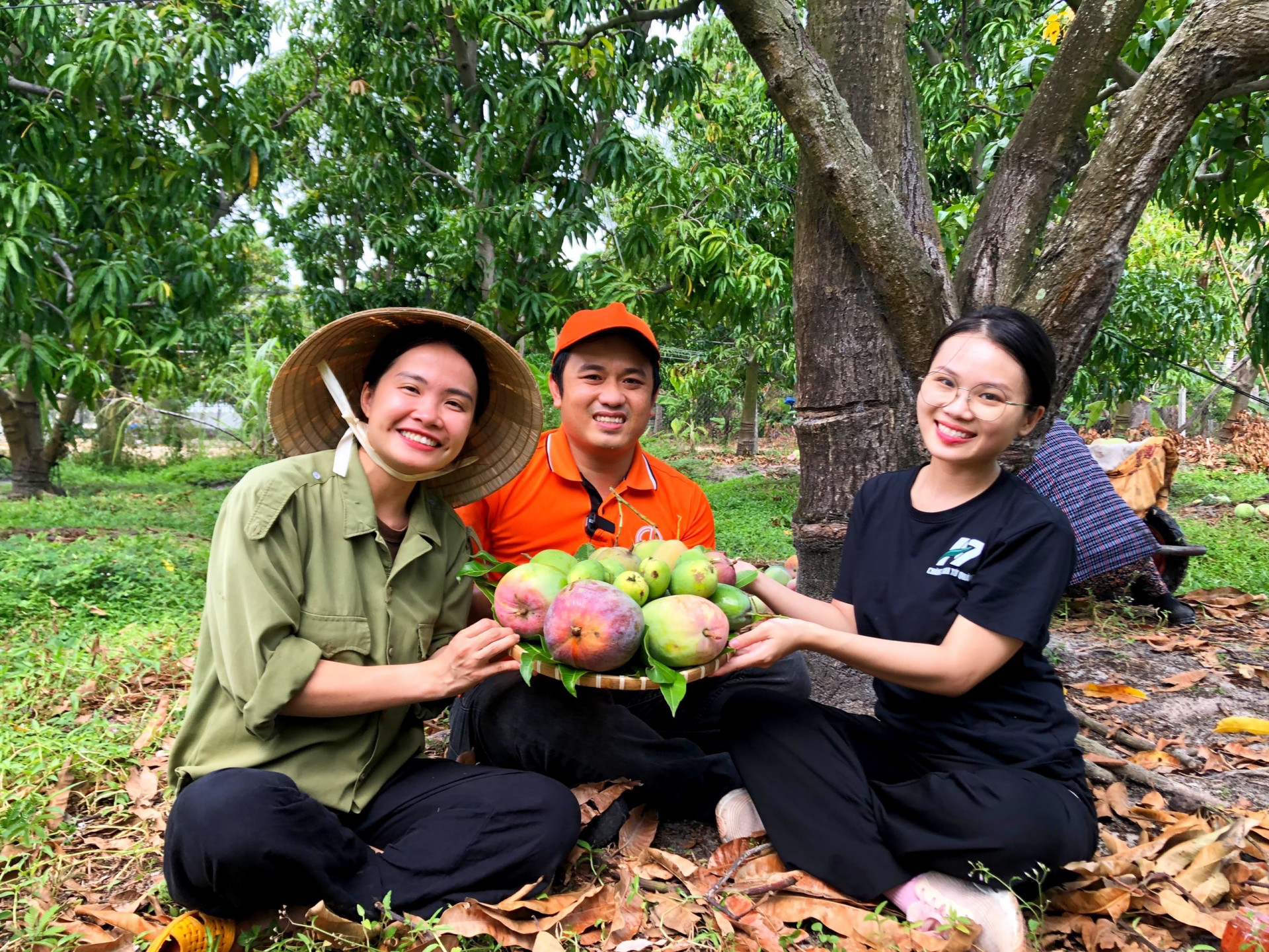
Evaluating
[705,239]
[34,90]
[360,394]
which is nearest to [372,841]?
[360,394]

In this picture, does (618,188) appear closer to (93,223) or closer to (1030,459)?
(93,223)

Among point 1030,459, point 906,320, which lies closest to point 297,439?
point 906,320

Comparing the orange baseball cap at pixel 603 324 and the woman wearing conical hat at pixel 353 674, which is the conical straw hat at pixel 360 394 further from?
the orange baseball cap at pixel 603 324

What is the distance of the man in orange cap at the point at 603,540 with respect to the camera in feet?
7.36

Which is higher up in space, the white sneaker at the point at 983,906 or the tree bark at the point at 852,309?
the tree bark at the point at 852,309

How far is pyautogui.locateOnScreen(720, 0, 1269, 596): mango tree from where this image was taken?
247 centimetres

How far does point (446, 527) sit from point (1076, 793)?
1.61m

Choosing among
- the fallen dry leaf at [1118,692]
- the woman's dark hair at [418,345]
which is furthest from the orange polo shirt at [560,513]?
the fallen dry leaf at [1118,692]

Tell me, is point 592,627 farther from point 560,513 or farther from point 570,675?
point 560,513

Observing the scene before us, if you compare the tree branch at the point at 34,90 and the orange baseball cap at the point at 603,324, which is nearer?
the orange baseball cap at the point at 603,324

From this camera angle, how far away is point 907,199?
2.87 metres

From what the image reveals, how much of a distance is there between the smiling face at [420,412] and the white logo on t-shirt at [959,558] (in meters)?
1.18

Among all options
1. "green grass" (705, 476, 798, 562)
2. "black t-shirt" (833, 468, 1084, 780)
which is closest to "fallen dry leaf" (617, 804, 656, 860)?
"black t-shirt" (833, 468, 1084, 780)

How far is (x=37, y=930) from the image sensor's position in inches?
71.0
